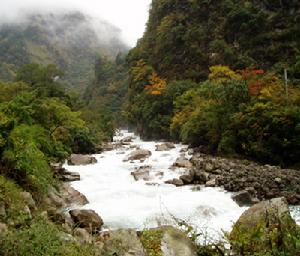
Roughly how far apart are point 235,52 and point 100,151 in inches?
729

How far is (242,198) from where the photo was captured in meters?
14.8

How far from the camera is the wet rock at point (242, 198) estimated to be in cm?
1464

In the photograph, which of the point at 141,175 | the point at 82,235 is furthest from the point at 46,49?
the point at 82,235

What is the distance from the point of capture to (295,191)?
614 inches

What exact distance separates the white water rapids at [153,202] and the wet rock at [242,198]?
27 cm

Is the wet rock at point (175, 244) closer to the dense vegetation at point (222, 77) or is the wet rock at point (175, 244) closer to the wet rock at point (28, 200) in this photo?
the wet rock at point (28, 200)

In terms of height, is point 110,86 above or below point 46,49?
below

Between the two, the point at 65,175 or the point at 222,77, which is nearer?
the point at 65,175

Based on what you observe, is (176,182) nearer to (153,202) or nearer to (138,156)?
(153,202)

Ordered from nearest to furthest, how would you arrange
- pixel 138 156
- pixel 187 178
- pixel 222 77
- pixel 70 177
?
1. pixel 187 178
2. pixel 70 177
3. pixel 138 156
4. pixel 222 77

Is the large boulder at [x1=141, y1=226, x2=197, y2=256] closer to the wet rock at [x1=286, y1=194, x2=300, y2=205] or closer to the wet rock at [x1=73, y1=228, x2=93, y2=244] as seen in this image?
the wet rock at [x1=73, y1=228, x2=93, y2=244]

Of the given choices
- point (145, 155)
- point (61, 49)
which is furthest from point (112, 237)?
point (61, 49)

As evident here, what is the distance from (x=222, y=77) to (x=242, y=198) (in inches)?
884

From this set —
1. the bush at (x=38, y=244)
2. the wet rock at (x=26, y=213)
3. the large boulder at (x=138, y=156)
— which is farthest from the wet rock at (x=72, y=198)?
the large boulder at (x=138, y=156)
